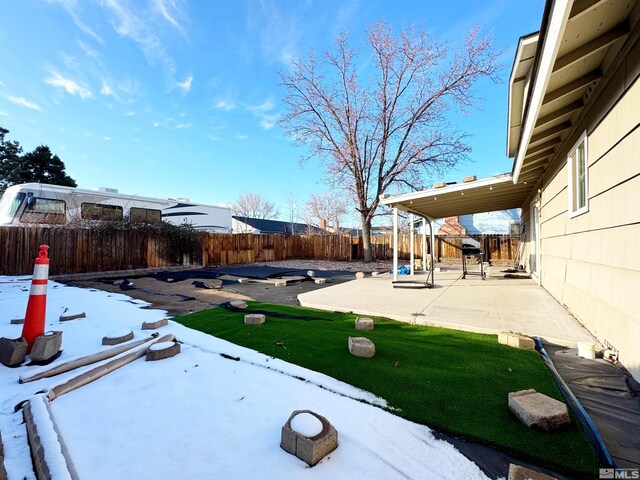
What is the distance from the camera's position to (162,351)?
244cm

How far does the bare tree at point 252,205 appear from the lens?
3988 cm

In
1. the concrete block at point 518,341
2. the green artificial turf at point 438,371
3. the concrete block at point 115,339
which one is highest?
Result: the concrete block at point 518,341

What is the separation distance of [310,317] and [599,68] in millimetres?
4184

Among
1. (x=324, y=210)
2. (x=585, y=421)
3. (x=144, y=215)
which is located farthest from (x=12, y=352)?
(x=324, y=210)

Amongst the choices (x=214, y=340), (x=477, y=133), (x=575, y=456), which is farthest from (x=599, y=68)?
(x=477, y=133)

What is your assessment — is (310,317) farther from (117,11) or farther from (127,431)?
(117,11)

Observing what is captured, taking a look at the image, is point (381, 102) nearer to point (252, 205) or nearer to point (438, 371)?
point (438, 371)

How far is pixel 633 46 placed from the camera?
2061 mm

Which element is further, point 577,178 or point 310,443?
point 577,178

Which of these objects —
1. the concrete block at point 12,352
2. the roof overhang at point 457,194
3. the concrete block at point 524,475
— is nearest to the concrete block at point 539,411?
the concrete block at point 524,475

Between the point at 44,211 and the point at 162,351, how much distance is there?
11.3 metres

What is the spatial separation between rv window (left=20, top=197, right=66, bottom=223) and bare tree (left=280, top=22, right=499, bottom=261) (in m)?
10.5

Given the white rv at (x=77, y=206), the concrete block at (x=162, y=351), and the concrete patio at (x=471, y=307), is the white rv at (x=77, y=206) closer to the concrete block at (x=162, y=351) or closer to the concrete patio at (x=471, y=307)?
the concrete patio at (x=471, y=307)

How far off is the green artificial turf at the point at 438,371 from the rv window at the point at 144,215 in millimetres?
10469
